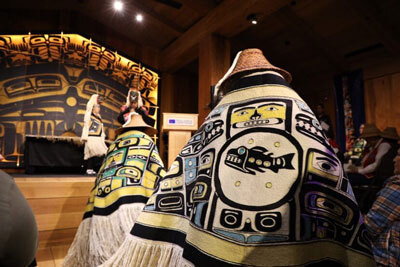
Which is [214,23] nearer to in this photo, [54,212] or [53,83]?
[53,83]

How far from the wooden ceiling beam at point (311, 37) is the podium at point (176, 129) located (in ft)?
7.66

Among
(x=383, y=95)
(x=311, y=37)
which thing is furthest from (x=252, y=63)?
(x=383, y=95)

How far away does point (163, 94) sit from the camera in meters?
5.72

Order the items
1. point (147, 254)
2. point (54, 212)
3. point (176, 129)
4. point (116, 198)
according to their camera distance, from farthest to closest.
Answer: point (176, 129), point (54, 212), point (116, 198), point (147, 254)

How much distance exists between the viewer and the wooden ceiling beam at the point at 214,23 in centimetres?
327

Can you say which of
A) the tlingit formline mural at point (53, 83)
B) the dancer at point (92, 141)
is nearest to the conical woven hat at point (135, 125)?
the dancer at point (92, 141)

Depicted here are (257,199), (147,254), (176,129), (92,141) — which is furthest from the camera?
(92,141)

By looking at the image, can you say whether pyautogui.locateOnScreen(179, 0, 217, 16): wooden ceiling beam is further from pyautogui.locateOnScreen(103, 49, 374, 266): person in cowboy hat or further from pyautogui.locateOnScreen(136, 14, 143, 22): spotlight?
pyautogui.locateOnScreen(103, 49, 374, 266): person in cowboy hat

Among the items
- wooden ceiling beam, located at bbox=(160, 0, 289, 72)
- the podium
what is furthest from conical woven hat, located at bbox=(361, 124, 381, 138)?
the podium

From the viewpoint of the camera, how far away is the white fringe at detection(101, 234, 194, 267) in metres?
0.66

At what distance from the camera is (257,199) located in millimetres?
573

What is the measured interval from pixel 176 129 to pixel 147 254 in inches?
105

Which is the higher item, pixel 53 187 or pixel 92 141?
pixel 92 141

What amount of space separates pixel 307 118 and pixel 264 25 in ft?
14.2
